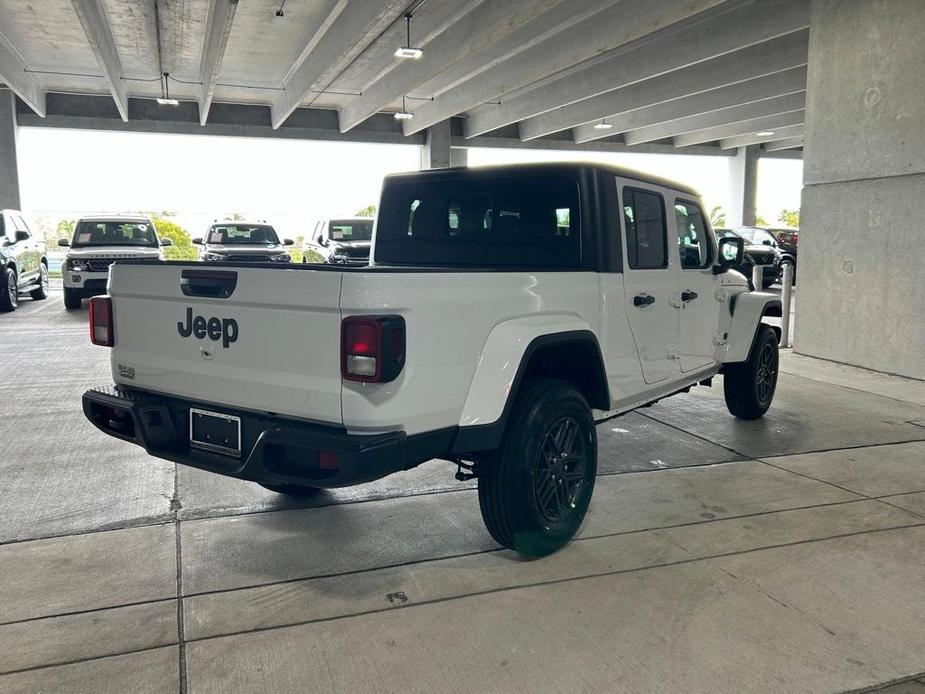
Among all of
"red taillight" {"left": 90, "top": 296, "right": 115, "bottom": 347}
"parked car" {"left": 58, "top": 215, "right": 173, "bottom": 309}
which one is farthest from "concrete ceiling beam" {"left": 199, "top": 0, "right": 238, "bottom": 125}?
"red taillight" {"left": 90, "top": 296, "right": 115, "bottom": 347}

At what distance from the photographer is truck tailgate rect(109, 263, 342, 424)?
2.84 metres

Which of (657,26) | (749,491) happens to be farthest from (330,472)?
(657,26)

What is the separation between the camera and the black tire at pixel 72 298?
14.3 m

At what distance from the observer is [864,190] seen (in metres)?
8.66

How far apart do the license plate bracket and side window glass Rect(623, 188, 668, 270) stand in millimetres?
2252

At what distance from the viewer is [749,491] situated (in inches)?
179

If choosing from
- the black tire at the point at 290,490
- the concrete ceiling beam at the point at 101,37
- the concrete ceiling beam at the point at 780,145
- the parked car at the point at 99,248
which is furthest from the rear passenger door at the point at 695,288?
the concrete ceiling beam at the point at 780,145

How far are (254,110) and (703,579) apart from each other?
24898 millimetres

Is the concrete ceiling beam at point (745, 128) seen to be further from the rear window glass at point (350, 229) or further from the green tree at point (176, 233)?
the green tree at point (176, 233)

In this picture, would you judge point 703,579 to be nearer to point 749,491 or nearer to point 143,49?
point 749,491

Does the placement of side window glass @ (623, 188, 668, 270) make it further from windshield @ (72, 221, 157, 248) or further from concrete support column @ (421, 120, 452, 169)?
concrete support column @ (421, 120, 452, 169)

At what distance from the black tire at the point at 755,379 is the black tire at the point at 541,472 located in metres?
2.76

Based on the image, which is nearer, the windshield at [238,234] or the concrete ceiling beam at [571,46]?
the concrete ceiling beam at [571,46]

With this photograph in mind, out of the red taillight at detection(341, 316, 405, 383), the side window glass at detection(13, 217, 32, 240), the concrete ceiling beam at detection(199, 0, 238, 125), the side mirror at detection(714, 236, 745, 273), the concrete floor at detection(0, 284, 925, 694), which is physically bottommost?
the concrete floor at detection(0, 284, 925, 694)
